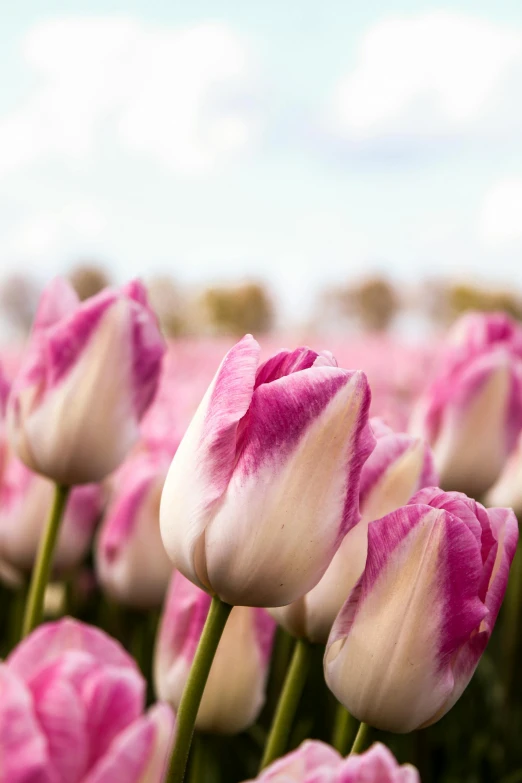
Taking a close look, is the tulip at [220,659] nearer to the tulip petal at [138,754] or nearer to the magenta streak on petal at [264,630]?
the magenta streak on petal at [264,630]

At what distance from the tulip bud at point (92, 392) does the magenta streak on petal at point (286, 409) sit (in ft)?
0.89

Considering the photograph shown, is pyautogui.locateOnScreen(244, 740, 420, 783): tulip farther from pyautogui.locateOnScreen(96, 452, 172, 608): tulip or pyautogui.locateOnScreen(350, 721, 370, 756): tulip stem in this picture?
pyautogui.locateOnScreen(96, 452, 172, 608): tulip

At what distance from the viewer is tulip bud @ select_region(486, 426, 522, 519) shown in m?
0.96

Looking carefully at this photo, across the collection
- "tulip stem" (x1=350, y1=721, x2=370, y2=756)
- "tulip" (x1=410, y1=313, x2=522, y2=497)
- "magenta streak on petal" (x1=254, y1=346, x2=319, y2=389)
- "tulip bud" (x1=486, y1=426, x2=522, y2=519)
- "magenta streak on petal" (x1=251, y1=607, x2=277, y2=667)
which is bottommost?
"tulip bud" (x1=486, y1=426, x2=522, y2=519)

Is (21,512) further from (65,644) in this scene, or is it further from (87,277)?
(87,277)

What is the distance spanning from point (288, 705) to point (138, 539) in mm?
364

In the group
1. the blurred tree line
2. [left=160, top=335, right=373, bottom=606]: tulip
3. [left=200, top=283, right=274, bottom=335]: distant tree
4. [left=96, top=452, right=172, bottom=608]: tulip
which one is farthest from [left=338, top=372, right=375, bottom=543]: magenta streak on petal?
[left=200, top=283, right=274, bottom=335]: distant tree

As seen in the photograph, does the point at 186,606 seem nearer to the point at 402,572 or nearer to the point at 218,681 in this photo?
the point at 218,681

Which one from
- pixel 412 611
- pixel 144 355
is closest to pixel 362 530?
pixel 412 611

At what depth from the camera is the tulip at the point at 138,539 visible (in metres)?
0.91

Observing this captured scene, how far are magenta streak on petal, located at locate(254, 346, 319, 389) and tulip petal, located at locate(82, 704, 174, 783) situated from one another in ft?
0.56

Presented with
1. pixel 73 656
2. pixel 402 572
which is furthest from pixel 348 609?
pixel 73 656

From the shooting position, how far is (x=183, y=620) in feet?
2.23

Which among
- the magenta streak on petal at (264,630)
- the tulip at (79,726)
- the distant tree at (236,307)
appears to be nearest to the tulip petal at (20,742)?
the tulip at (79,726)
